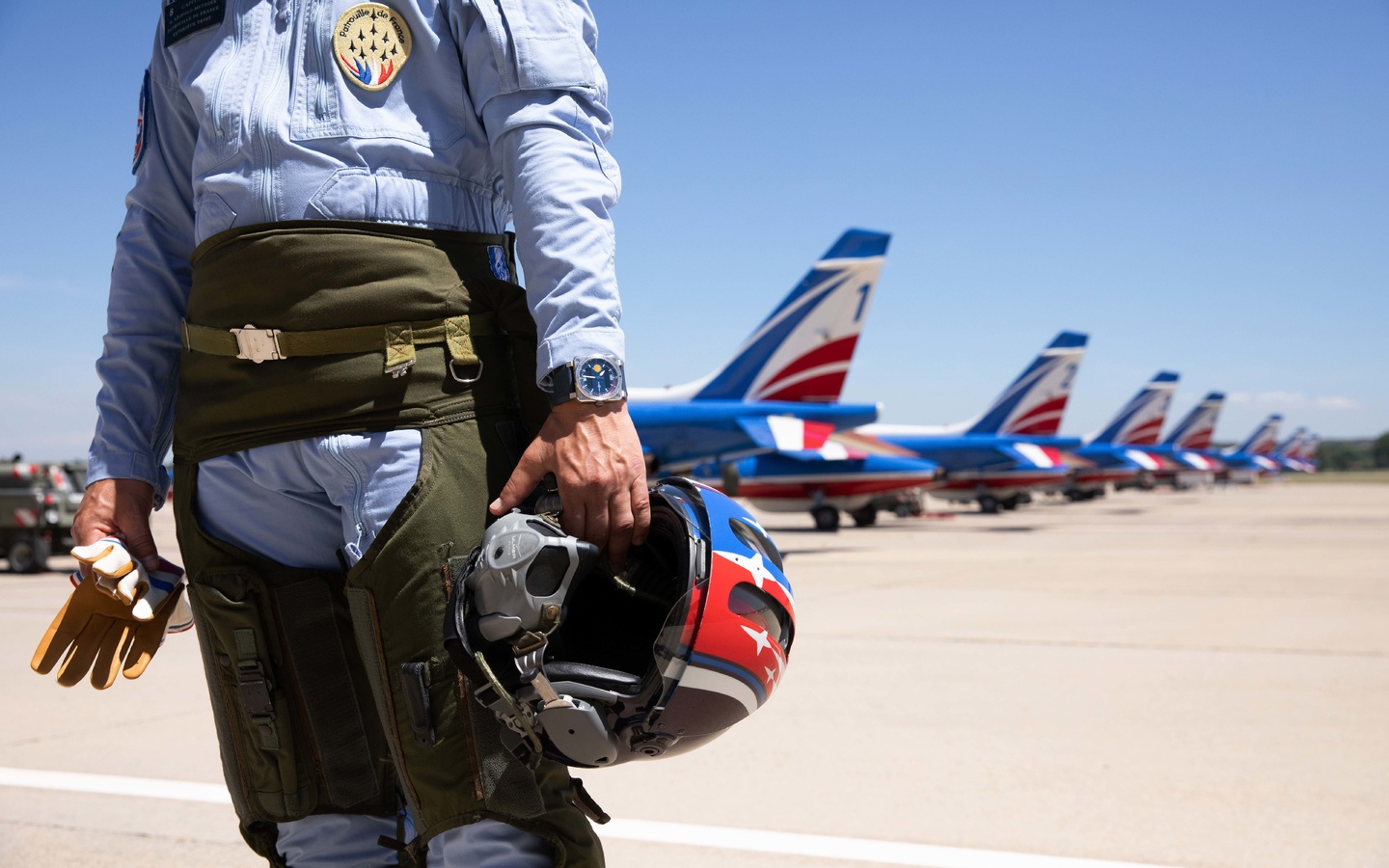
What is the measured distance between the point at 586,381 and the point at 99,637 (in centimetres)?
101

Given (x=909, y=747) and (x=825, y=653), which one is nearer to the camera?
(x=909, y=747)

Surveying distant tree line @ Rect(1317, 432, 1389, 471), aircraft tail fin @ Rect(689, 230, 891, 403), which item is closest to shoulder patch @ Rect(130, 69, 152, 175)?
aircraft tail fin @ Rect(689, 230, 891, 403)

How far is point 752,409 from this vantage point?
1773 centimetres

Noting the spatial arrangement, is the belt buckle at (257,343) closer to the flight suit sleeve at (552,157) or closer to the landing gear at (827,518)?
the flight suit sleeve at (552,157)

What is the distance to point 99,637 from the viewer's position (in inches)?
71.8

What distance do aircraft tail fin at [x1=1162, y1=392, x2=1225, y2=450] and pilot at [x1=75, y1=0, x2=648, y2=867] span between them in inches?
2426

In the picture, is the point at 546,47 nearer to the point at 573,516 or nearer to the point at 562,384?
the point at 562,384

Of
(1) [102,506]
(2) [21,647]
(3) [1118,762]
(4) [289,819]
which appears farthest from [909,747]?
(2) [21,647]

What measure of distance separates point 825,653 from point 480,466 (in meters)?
4.78

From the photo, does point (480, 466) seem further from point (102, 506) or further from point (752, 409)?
point (752, 409)

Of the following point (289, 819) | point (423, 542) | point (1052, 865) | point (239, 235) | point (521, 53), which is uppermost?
point (521, 53)

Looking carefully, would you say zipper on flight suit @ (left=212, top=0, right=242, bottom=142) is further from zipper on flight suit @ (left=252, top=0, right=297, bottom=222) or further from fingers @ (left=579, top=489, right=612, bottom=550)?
fingers @ (left=579, top=489, right=612, bottom=550)

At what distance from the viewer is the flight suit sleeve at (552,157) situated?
5.04 feet

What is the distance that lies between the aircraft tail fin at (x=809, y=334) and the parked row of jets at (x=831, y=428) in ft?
0.05
